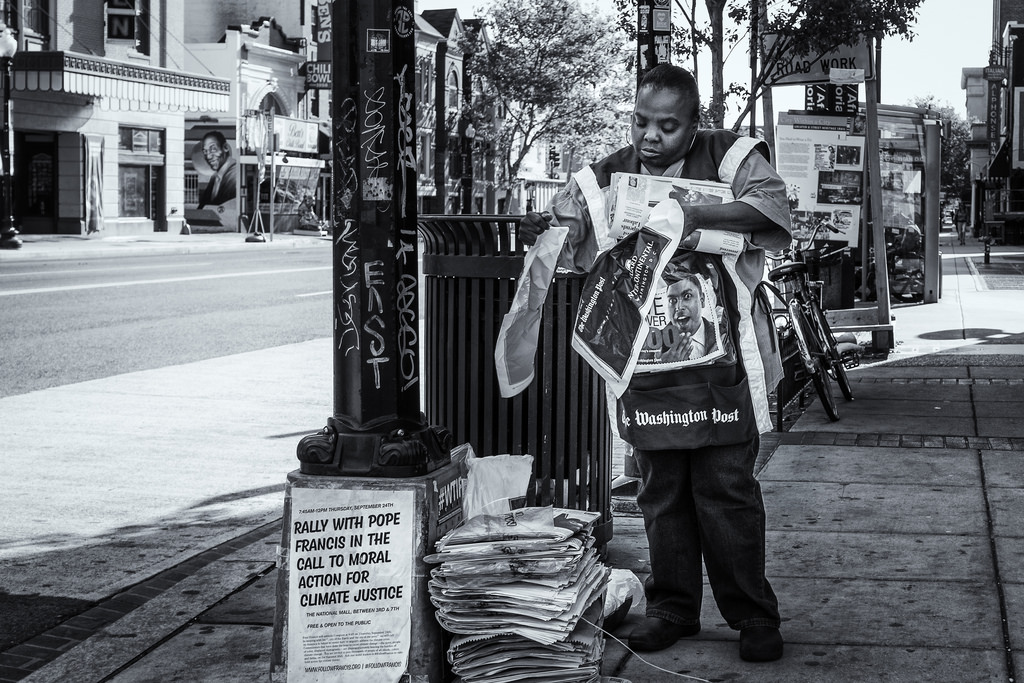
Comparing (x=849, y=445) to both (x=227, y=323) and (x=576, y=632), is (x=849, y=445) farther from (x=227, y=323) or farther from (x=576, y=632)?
(x=227, y=323)

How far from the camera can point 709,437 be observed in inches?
145

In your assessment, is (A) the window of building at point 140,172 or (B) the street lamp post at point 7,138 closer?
(B) the street lamp post at point 7,138

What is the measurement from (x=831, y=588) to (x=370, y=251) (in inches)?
87.0

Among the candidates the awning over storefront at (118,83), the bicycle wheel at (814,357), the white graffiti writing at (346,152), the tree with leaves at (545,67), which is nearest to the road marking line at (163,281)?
the bicycle wheel at (814,357)

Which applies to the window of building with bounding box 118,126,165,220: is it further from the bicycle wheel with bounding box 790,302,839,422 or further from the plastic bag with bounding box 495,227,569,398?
the plastic bag with bounding box 495,227,569,398

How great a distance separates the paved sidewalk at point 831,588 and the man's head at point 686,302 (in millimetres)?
1047

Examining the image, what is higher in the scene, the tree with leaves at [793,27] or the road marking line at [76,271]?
the tree with leaves at [793,27]

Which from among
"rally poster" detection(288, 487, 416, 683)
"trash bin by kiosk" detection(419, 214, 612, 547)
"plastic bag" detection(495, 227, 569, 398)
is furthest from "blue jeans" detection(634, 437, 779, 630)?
"rally poster" detection(288, 487, 416, 683)

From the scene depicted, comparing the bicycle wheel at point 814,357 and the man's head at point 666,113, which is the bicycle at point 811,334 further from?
the man's head at point 666,113

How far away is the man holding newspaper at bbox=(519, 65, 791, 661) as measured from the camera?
368 centimetres

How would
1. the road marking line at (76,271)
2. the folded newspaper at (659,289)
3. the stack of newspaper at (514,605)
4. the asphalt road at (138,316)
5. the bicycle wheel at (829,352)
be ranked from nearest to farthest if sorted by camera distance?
the stack of newspaper at (514,605)
the folded newspaper at (659,289)
the bicycle wheel at (829,352)
the asphalt road at (138,316)
the road marking line at (76,271)

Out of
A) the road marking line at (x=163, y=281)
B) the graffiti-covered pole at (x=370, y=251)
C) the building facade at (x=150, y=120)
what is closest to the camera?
the graffiti-covered pole at (x=370, y=251)

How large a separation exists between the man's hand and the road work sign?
9.03 meters

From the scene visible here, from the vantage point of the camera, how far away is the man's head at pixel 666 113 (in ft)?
12.1
